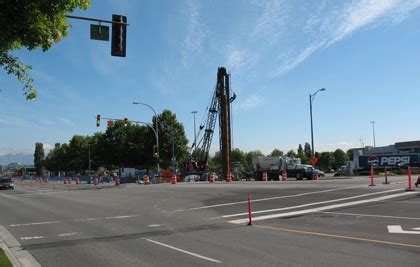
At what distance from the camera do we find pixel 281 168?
181 feet

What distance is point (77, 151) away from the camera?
130375 millimetres

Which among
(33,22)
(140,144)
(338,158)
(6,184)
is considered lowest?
(6,184)

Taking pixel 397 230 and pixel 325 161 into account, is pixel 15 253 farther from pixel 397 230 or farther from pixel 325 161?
pixel 325 161

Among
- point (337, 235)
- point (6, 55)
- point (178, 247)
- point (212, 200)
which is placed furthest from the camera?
point (212, 200)

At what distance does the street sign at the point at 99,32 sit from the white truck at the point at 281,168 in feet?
134

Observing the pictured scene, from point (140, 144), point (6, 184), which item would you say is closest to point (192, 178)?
point (6, 184)

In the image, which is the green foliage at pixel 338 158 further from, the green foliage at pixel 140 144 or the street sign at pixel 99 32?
the street sign at pixel 99 32

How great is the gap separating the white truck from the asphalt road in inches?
1263

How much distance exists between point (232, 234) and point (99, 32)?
7.01m

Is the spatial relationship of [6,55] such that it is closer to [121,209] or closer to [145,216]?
[145,216]

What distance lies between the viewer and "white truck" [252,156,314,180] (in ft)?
172

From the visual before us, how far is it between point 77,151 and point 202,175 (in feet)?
258

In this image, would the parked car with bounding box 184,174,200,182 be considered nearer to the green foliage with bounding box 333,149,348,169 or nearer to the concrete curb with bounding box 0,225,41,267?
the concrete curb with bounding box 0,225,41,267

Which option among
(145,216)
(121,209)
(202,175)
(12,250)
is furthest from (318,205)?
(202,175)
